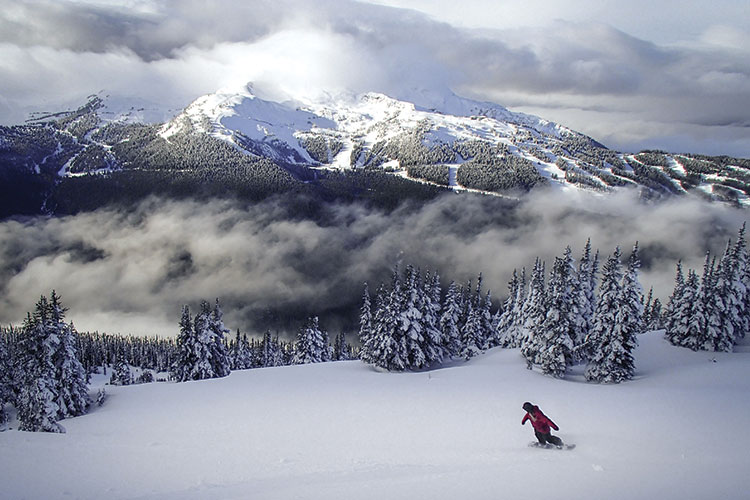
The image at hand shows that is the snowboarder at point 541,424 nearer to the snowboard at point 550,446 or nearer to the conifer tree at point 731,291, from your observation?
the snowboard at point 550,446

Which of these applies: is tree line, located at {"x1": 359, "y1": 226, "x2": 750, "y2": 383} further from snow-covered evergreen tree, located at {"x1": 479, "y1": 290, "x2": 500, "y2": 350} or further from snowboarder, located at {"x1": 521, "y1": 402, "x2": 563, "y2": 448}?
snowboarder, located at {"x1": 521, "y1": 402, "x2": 563, "y2": 448}

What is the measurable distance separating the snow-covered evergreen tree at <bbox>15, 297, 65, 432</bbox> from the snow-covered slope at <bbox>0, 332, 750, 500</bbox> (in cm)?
621

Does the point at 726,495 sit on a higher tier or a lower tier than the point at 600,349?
higher

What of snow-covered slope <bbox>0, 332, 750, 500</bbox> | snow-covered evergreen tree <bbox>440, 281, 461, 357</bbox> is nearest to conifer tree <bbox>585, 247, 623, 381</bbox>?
snow-covered slope <bbox>0, 332, 750, 500</bbox>

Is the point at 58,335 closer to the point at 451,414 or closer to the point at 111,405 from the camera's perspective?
the point at 111,405

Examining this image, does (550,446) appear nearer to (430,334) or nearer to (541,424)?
(541,424)

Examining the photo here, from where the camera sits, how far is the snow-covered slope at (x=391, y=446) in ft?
36.4

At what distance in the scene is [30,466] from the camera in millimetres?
12258

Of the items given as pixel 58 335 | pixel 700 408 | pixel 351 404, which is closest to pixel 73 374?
pixel 58 335

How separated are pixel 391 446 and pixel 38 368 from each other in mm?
31197

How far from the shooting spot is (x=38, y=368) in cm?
3241

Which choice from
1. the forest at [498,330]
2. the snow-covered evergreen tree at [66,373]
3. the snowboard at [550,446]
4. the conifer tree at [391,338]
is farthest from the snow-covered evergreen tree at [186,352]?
the snowboard at [550,446]

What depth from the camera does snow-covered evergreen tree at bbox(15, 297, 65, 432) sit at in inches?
1238

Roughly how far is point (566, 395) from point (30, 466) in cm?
2757
